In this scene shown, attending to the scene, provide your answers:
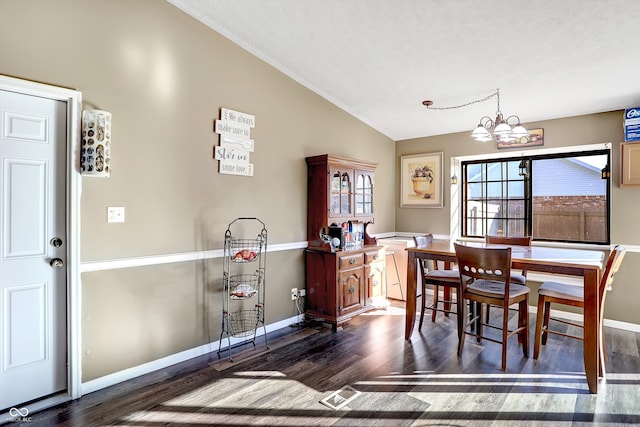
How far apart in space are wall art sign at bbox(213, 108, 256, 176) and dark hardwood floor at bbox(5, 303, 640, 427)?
168cm

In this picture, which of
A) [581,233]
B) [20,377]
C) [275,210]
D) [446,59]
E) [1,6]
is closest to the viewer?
[1,6]

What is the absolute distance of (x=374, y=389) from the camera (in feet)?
8.17

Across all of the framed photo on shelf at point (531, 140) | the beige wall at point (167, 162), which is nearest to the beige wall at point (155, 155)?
the beige wall at point (167, 162)

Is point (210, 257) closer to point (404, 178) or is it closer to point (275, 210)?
point (275, 210)

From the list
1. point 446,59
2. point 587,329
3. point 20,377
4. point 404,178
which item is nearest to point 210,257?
point 20,377

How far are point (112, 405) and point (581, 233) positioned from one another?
503cm

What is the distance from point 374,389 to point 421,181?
3.50m

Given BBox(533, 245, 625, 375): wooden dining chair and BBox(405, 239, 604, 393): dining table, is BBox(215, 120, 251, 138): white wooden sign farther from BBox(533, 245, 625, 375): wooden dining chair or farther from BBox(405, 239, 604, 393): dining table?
BBox(533, 245, 625, 375): wooden dining chair

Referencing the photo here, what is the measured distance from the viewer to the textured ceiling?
98.9 inches

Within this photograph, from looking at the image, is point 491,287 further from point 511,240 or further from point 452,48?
point 452,48

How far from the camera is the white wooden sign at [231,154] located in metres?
3.16

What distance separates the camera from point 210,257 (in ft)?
10.3

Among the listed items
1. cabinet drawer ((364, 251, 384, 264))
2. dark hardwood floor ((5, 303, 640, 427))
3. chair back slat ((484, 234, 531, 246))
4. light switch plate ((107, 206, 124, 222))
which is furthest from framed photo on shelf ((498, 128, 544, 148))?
light switch plate ((107, 206, 124, 222))

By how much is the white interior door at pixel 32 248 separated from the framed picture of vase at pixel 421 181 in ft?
14.3
